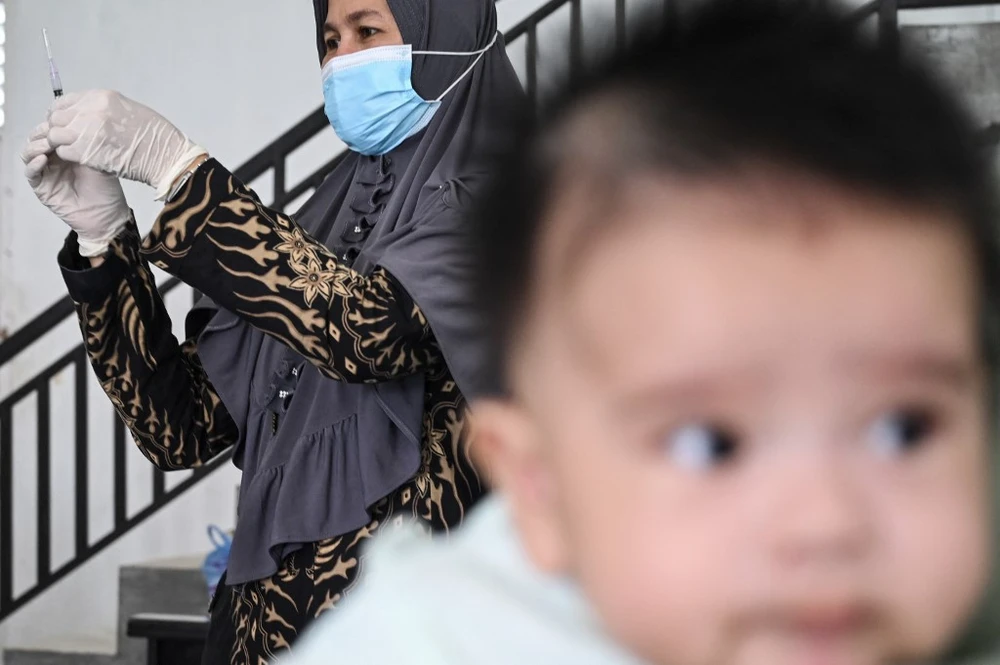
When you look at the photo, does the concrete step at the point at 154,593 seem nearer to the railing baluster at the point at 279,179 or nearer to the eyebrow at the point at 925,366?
the railing baluster at the point at 279,179

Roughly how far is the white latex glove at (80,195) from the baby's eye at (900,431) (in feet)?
3.71

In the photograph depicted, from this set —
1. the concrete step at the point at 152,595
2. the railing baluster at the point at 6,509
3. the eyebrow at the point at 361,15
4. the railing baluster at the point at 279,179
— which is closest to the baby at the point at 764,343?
the eyebrow at the point at 361,15

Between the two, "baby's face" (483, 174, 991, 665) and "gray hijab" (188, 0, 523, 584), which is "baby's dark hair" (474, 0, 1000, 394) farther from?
"gray hijab" (188, 0, 523, 584)

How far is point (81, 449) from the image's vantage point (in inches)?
142

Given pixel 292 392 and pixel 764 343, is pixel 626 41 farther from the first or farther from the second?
pixel 292 392

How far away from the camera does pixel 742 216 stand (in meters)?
0.44

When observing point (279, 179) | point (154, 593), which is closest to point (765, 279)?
point (279, 179)

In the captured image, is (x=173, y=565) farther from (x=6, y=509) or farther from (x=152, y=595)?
(x=6, y=509)

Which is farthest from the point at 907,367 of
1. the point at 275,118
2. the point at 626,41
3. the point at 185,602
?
the point at 275,118

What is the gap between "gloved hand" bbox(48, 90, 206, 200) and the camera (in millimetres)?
1301

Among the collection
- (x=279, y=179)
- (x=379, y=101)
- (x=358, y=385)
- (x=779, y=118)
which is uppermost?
(x=779, y=118)

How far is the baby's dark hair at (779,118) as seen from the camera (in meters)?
0.44

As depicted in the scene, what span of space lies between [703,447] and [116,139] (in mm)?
1109

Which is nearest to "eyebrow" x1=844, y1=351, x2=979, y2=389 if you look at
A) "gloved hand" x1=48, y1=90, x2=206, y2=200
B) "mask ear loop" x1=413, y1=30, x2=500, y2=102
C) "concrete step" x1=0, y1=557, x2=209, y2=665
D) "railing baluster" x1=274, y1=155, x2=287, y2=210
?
"gloved hand" x1=48, y1=90, x2=206, y2=200
